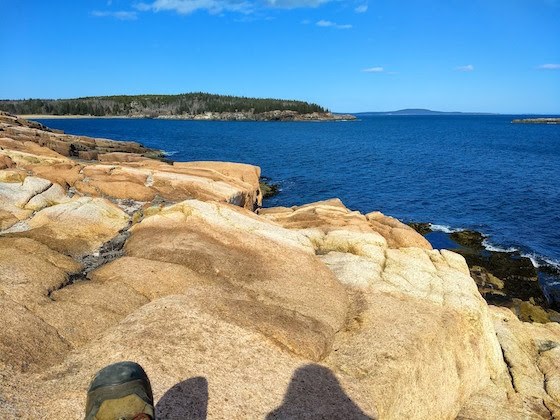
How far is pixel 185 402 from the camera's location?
9438 mm

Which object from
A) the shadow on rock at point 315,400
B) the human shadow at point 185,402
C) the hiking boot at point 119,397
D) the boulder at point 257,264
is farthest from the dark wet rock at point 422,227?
the hiking boot at point 119,397

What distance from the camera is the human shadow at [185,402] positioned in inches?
360

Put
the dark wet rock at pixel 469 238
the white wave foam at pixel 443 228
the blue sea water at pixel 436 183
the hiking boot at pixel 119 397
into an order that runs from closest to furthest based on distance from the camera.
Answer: the hiking boot at pixel 119 397 → the dark wet rock at pixel 469 238 → the white wave foam at pixel 443 228 → the blue sea water at pixel 436 183

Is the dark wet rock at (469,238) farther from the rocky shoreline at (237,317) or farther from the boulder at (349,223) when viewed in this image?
the rocky shoreline at (237,317)

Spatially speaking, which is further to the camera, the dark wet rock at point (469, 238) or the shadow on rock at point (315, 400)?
the dark wet rock at point (469, 238)

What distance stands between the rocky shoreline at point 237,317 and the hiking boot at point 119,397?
4780mm

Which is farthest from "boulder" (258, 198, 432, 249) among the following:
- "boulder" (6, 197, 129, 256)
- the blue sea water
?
the blue sea water

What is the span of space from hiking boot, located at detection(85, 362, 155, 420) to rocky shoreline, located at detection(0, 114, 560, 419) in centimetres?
478

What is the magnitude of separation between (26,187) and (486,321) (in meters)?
20.7

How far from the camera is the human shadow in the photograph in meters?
9.13

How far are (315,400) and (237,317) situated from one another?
10.7 feet

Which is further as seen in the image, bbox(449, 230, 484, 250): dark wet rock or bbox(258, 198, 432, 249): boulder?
bbox(449, 230, 484, 250): dark wet rock

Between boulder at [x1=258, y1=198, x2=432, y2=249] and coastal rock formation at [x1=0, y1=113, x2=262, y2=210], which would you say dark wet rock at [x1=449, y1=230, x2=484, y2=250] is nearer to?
boulder at [x1=258, y1=198, x2=432, y2=249]

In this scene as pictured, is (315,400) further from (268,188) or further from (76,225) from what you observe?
(268,188)
